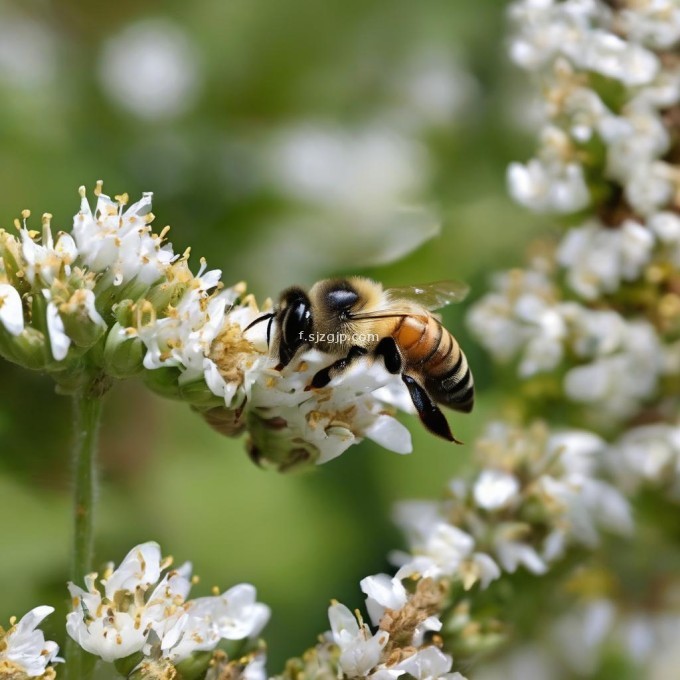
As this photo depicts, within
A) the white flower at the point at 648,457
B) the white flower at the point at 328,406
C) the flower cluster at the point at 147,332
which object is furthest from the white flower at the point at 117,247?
the white flower at the point at 648,457

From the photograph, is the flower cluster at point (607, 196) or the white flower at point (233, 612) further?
the flower cluster at point (607, 196)

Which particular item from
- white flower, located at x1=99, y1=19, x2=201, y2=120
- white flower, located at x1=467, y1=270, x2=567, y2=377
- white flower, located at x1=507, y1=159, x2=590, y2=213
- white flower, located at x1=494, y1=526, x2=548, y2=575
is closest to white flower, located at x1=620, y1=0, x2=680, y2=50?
white flower, located at x1=507, y1=159, x2=590, y2=213

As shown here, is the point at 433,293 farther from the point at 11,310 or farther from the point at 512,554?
the point at 11,310

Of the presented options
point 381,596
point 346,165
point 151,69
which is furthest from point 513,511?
point 151,69

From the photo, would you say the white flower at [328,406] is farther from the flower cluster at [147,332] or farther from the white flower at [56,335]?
the white flower at [56,335]

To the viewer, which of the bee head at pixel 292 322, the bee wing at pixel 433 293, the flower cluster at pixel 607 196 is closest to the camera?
the bee head at pixel 292 322

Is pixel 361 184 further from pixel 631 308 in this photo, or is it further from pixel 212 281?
pixel 212 281

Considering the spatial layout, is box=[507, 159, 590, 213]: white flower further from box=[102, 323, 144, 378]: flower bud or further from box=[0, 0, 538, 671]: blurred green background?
box=[102, 323, 144, 378]: flower bud
